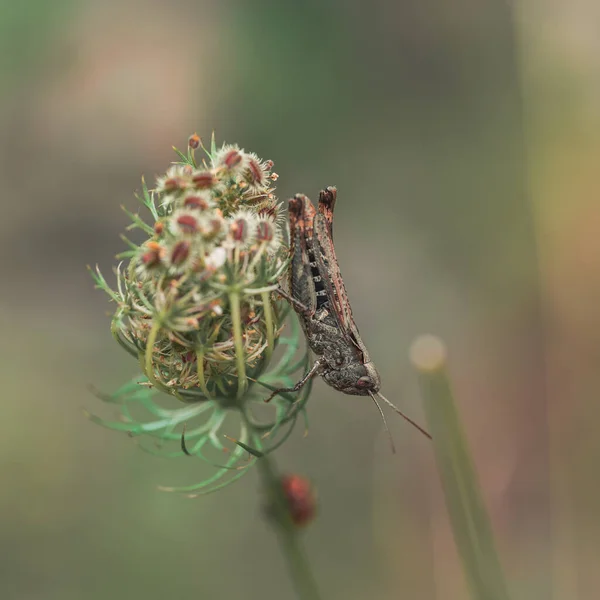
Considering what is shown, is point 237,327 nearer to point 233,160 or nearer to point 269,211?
point 269,211

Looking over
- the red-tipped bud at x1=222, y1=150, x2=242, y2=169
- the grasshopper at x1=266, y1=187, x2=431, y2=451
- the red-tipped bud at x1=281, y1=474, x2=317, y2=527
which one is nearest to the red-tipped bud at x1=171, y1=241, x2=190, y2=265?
the red-tipped bud at x1=222, y1=150, x2=242, y2=169

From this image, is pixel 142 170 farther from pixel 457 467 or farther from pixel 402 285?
pixel 457 467

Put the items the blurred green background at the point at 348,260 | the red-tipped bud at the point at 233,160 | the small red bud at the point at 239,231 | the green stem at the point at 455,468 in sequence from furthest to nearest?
the blurred green background at the point at 348,260
the red-tipped bud at the point at 233,160
the small red bud at the point at 239,231
the green stem at the point at 455,468

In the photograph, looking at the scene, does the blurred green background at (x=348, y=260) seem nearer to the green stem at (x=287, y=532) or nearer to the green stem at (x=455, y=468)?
the green stem at (x=287, y=532)

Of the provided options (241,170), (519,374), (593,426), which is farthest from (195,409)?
(519,374)

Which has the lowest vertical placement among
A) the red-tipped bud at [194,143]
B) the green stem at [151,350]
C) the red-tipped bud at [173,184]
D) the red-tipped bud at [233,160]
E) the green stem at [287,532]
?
the green stem at [287,532]

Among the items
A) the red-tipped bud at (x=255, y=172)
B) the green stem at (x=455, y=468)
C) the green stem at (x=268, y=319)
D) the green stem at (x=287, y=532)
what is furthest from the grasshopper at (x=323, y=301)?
the green stem at (x=455, y=468)

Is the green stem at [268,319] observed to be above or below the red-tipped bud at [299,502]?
above
